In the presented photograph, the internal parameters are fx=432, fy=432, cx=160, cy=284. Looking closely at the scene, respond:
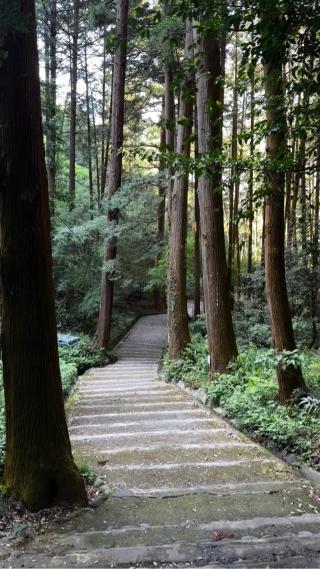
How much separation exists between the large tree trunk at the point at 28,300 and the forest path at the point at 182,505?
15.7 inches

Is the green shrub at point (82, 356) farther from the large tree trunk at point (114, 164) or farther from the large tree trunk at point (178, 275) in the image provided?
the large tree trunk at point (178, 275)

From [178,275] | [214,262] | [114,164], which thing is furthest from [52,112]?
[214,262]

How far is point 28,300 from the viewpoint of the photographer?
3123 millimetres

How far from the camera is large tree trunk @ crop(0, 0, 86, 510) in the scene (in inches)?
119

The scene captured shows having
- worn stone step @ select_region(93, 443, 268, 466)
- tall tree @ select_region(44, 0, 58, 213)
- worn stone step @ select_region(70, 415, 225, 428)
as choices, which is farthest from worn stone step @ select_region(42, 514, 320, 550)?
tall tree @ select_region(44, 0, 58, 213)

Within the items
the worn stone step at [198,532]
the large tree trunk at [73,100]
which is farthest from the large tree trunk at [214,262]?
the large tree trunk at [73,100]

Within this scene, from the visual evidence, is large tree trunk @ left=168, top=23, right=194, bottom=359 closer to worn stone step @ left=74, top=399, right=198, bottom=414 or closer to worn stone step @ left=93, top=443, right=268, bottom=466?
worn stone step @ left=74, top=399, right=198, bottom=414

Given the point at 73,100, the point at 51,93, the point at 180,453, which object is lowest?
the point at 180,453

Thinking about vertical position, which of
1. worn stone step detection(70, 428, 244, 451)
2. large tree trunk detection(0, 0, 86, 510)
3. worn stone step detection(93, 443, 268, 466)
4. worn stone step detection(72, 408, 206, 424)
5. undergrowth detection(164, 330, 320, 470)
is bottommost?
worn stone step detection(72, 408, 206, 424)

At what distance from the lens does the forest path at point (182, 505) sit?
2520 millimetres

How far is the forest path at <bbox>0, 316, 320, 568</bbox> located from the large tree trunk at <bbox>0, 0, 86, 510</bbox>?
0.40 metres

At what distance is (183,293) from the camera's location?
11.1 meters

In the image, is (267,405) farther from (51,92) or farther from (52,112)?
(51,92)

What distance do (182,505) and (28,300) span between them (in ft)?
6.26
